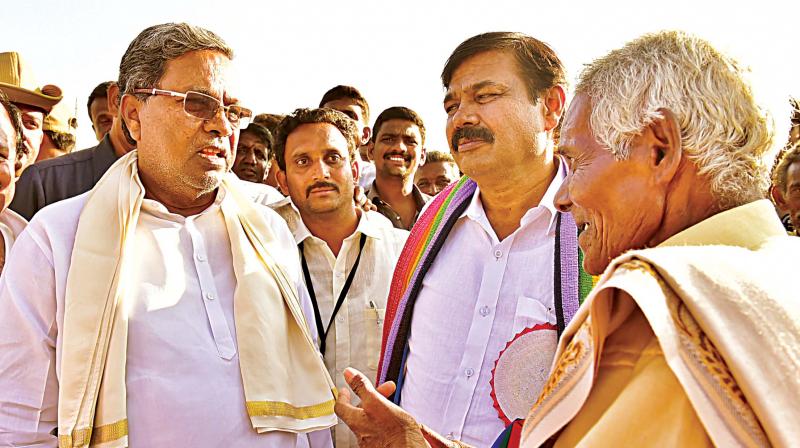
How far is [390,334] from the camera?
345 centimetres

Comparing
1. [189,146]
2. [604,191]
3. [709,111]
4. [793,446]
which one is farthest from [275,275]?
[793,446]

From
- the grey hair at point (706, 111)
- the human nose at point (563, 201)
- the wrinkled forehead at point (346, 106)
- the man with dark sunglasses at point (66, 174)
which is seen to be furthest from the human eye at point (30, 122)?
the grey hair at point (706, 111)

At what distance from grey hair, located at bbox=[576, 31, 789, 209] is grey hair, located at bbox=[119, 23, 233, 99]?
198cm

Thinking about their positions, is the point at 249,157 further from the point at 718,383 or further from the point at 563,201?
the point at 718,383

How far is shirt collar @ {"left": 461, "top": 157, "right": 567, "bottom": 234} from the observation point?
325 centimetres

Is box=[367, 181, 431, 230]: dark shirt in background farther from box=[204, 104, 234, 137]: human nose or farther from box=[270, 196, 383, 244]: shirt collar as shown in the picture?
box=[204, 104, 234, 137]: human nose

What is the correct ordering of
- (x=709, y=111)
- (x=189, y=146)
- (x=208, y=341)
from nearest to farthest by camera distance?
(x=709, y=111) < (x=208, y=341) < (x=189, y=146)

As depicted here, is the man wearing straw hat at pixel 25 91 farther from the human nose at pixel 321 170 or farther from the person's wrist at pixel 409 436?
the person's wrist at pixel 409 436

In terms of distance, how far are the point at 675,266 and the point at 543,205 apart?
1.79 metres

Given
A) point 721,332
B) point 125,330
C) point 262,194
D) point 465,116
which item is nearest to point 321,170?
point 262,194

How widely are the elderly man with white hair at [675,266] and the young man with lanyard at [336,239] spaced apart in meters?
2.01

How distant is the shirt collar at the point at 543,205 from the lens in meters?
3.25

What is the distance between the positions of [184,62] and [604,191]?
1.99 metres

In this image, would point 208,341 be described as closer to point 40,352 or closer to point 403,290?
point 40,352
